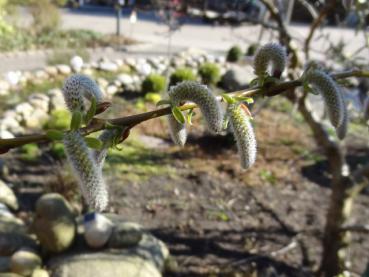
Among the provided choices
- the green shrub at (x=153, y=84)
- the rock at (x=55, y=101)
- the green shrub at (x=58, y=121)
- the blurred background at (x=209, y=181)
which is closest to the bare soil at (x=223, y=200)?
the blurred background at (x=209, y=181)

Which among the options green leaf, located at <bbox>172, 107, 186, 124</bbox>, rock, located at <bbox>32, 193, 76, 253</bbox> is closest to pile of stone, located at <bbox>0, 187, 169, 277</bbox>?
rock, located at <bbox>32, 193, 76, 253</bbox>

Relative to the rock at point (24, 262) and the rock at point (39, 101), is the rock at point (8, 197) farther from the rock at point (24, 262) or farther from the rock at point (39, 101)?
the rock at point (39, 101)

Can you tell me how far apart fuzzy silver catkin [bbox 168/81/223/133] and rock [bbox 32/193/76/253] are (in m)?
3.72

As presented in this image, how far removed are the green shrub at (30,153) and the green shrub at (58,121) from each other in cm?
54

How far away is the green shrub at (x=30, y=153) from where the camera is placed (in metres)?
6.38

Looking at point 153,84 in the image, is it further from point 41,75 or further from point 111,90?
point 41,75

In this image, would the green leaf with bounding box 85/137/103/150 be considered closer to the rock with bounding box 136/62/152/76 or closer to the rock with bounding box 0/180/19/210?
the rock with bounding box 0/180/19/210

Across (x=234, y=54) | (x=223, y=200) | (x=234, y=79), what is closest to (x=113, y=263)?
(x=223, y=200)

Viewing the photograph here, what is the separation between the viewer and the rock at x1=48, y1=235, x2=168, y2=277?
396 cm

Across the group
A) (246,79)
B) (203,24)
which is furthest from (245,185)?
(203,24)

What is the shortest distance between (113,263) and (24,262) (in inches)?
31.8

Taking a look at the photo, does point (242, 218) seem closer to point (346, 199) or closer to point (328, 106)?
point (346, 199)

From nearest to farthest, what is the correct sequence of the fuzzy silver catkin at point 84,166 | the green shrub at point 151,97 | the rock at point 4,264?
the fuzzy silver catkin at point 84,166 → the rock at point 4,264 → the green shrub at point 151,97

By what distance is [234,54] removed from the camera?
13352 mm
